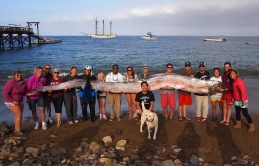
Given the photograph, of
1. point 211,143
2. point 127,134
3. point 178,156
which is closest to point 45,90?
point 127,134

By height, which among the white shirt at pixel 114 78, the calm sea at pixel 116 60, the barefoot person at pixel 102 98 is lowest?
the calm sea at pixel 116 60

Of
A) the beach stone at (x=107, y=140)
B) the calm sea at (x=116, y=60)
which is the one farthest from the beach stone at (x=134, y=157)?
the calm sea at (x=116, y=60)

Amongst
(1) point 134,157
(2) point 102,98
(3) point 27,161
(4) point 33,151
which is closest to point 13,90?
(4) point 33,151

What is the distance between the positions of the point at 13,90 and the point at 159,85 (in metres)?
4.20

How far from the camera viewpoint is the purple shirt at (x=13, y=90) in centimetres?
712

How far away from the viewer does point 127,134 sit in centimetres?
736

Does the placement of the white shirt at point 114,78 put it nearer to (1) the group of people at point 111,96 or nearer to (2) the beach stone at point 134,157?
(1) the group of people at point 111,96

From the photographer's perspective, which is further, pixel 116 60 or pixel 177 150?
pixel 116 60

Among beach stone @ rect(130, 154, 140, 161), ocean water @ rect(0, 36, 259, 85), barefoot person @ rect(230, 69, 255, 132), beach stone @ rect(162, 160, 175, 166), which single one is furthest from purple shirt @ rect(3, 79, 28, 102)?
ocean water @ rect(0, 36, 259, 85)

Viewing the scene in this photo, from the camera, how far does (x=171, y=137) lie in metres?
7.16

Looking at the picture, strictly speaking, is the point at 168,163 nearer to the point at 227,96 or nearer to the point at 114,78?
the point at 227,96

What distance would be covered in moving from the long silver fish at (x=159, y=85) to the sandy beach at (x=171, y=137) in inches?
42.7

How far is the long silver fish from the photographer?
25.8ft

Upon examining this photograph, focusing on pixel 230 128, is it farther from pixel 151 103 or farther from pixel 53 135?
pixel 53 135
